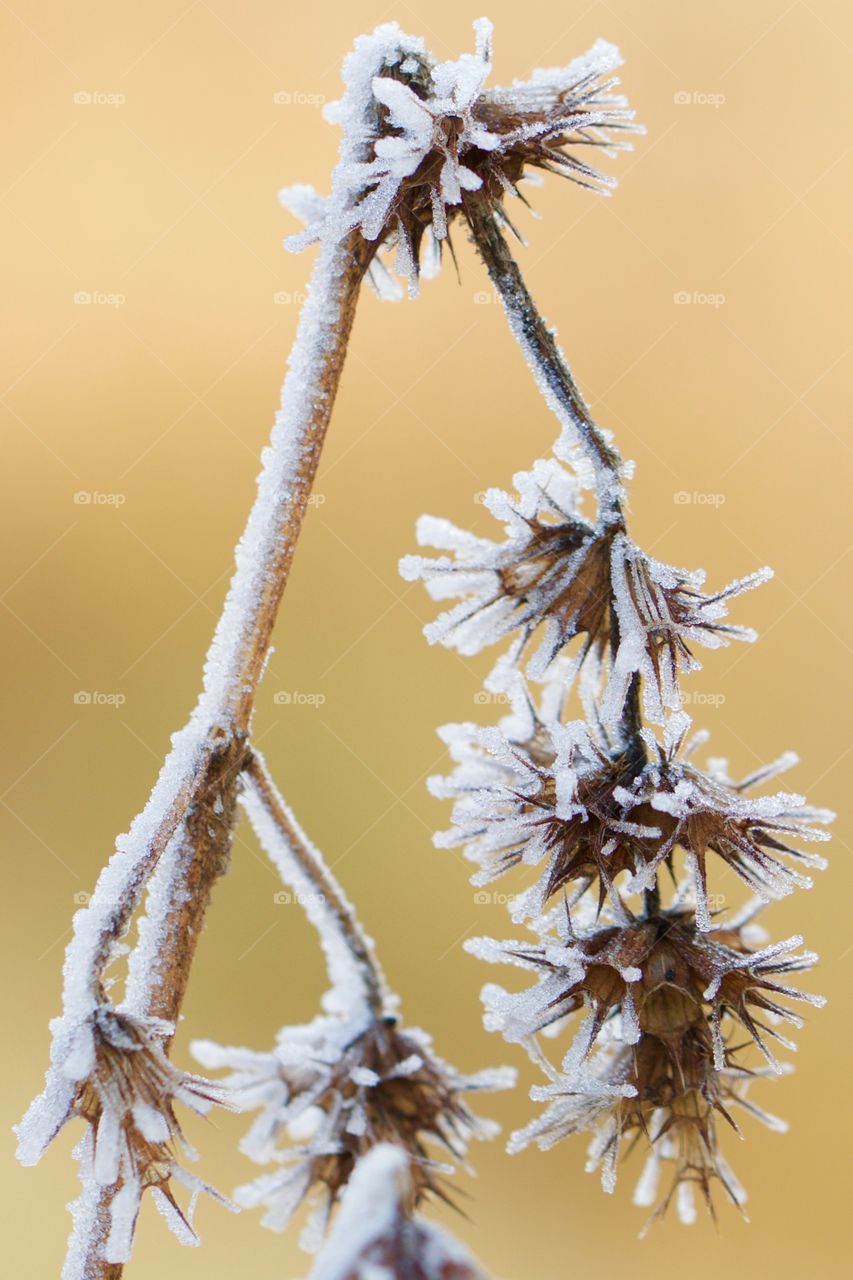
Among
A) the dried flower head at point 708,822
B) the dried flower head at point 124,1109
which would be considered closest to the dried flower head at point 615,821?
the dried flower head at point 708,822

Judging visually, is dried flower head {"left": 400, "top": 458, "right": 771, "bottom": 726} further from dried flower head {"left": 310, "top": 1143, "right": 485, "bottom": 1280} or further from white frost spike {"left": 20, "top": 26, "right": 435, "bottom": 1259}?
dried flower head {"left": 310, "top": 1143, "right": 485, "bottom": 1280}

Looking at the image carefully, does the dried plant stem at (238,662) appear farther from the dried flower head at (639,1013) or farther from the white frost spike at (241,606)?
the dried flower head at (639,1013)

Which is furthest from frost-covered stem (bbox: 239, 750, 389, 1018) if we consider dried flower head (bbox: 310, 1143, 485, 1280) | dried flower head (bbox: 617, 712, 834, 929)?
dried flower head (bbox: 310, 1143, 485, 1280)

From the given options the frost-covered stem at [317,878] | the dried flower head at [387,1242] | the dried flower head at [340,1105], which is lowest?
the dried flower head at [387,1242]

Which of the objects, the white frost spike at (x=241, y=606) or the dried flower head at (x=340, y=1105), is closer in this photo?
the white frost spike at (x=241, y=606)

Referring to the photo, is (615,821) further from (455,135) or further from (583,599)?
(455,135)

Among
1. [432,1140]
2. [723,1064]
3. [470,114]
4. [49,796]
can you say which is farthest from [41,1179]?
[470,114]

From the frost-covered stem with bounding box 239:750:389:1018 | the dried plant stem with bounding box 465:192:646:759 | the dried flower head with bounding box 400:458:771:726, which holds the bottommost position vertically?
the frost-covered stem with bounding box 239:750:389:1018
